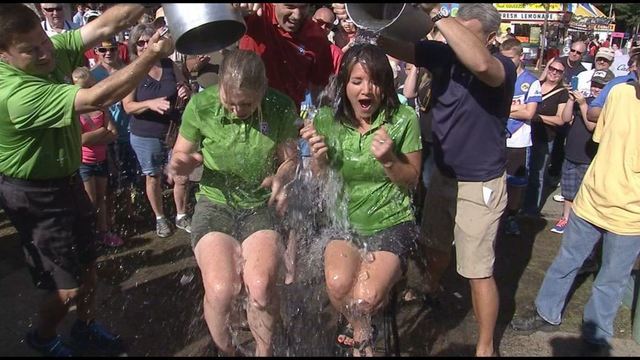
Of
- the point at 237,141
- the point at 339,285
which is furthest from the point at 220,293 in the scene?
the point at 237,141

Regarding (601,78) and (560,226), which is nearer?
(601,78)

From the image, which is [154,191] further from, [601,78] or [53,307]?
[601,78]

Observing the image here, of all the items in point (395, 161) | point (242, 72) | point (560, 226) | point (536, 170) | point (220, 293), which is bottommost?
point (560, 226)

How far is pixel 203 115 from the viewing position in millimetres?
2785

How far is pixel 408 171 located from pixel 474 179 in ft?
1.89

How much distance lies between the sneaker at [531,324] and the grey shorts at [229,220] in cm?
187

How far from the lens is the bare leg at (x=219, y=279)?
2512 mm

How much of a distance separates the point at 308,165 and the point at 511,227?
10.2ft

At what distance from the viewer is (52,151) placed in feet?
9.01

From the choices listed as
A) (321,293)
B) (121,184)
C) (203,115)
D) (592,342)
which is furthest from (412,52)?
(121,184)

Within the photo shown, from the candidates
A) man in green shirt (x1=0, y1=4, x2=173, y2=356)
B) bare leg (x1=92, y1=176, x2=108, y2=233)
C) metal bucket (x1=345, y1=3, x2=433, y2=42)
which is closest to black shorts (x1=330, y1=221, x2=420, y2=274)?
metal bucket (x1=345, y1=3, x2=433, y2=42)

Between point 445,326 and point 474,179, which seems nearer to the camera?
point 474,179

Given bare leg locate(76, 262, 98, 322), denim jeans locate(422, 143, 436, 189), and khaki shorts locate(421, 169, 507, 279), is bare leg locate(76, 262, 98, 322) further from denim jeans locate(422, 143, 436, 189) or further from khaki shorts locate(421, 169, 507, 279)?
denim jeans locate(422, 143, 436, 189)

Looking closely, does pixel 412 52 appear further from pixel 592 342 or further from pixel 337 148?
pixel 592 342
